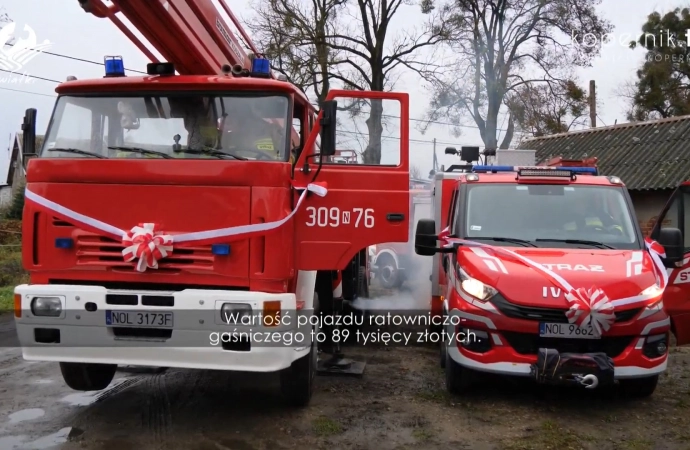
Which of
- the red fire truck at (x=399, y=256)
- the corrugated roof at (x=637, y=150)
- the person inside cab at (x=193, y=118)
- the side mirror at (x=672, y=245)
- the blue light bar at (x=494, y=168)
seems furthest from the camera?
the corrugated roof at (x=637, y=150)

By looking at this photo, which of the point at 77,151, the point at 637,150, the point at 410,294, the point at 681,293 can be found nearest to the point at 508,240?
the point at 681,293

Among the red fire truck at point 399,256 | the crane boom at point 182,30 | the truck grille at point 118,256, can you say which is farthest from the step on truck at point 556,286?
the red fire truck at point 399,256

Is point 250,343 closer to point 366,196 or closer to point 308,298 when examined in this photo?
point 308,298

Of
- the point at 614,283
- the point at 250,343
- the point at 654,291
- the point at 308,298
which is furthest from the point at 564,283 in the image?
the point at 250,343

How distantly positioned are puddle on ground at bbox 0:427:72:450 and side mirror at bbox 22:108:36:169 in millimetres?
2251

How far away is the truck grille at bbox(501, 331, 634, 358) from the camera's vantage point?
5.26 metres

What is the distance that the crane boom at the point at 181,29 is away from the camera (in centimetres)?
471

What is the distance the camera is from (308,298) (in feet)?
18.0

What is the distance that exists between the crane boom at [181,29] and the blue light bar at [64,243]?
167 centimetres

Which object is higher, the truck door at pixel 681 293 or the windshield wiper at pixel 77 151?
the windshield wiper at pixel 77 151

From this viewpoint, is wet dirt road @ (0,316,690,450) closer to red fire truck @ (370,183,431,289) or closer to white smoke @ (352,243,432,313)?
white smoke @ (352,243,432,313)

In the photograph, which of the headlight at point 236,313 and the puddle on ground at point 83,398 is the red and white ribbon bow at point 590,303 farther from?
the puddle on ground at point 83,398

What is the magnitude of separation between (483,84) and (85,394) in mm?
17088

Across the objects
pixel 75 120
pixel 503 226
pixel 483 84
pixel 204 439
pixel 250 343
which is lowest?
pixel 204 439
